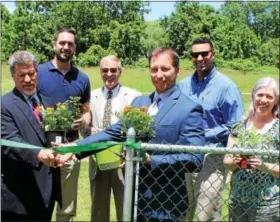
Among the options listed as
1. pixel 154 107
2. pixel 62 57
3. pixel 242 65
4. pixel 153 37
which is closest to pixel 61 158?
pixel 154 107

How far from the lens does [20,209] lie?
370 centimetres

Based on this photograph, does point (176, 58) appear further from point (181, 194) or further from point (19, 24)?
point (19, 24)

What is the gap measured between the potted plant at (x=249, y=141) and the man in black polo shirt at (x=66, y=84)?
187 centimetres

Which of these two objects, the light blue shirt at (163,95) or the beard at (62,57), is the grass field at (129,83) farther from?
the light blue shirt at (163,95)

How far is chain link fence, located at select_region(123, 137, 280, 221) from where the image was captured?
2.96 metres

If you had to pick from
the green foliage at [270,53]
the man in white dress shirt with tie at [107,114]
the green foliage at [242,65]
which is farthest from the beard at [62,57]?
the green foliage at [270,53]

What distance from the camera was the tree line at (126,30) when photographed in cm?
5453

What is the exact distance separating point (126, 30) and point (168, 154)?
54.0 meters

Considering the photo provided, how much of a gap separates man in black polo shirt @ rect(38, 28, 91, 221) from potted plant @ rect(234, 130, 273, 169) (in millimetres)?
1866

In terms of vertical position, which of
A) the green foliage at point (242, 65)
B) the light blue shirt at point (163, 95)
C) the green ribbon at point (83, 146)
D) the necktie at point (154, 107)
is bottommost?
the green ribbon at point (83, 146)

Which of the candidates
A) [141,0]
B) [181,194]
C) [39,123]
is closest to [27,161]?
[39,123]

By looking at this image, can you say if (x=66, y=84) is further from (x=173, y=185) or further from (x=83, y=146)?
(x=173, y=185)

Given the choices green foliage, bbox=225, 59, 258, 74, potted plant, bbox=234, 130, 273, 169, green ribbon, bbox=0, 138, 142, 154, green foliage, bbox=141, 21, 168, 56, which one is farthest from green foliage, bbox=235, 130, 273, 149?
green foliage, bbox=141, 21, 168, 56

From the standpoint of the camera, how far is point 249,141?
347cm
